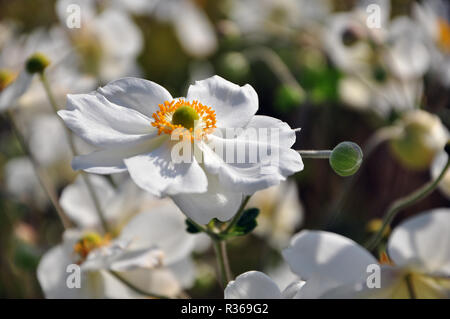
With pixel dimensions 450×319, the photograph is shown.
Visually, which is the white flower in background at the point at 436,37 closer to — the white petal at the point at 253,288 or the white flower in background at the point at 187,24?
the white flower in background at the point at 187,24

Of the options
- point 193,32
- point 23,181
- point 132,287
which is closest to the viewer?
point 132,287

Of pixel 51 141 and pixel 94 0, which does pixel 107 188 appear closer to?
pixel 51 141

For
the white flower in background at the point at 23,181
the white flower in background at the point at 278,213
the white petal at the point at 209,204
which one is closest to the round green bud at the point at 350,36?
the white flower in background at the point at 278,213

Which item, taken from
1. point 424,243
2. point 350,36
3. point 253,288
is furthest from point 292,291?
point 350,36

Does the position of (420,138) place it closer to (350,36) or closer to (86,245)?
(350,36)
